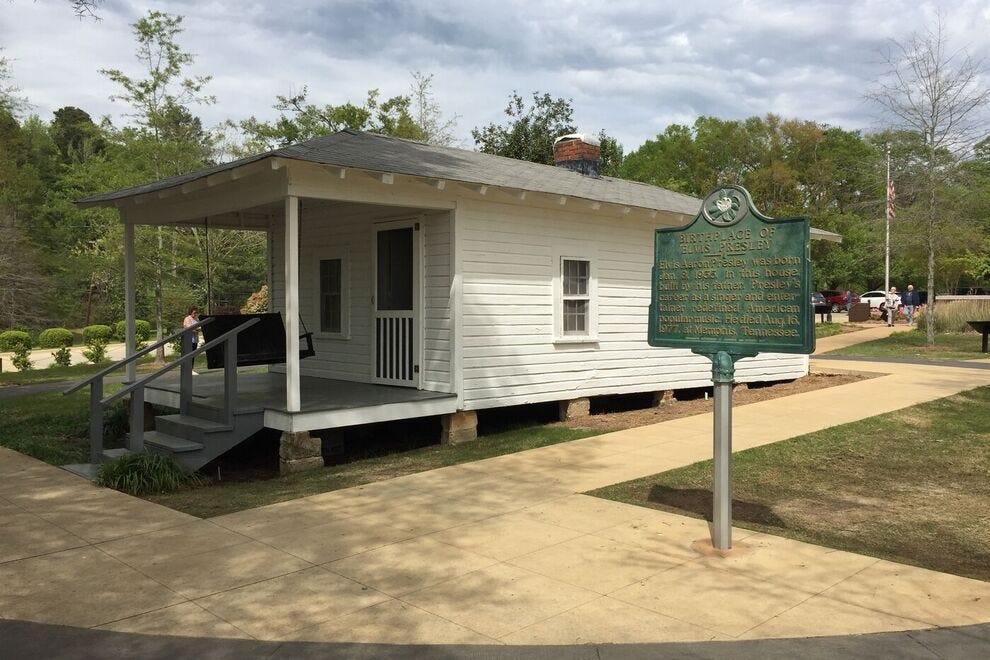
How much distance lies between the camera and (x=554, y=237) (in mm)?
11102

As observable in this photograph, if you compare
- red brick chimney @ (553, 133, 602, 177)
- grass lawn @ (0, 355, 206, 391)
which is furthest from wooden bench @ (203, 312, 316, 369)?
grass lawn @ (0, 355, 206, 391)

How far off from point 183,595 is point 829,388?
39.1 feet

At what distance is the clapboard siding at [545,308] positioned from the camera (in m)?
10.1

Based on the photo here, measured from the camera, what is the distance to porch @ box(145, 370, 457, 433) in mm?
8688

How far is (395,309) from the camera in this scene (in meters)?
10.9

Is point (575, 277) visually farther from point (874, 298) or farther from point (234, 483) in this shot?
point (874, 298)

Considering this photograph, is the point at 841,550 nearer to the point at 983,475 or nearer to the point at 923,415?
the point at 983,475

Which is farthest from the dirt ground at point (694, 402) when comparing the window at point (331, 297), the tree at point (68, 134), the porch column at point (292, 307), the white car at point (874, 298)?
the tree at point (68, 134)

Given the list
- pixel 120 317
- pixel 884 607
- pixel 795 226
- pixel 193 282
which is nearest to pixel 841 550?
pixel 884 607

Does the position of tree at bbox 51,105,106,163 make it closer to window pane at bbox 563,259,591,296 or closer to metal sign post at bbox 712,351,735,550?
window pane at bbox 563,259,591,296

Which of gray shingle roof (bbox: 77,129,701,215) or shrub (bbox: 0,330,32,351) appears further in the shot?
shrub (bbox: 0,330,32,351)

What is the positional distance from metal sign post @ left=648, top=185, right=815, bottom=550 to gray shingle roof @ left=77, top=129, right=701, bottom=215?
4.02 m

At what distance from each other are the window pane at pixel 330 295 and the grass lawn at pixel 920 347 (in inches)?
609

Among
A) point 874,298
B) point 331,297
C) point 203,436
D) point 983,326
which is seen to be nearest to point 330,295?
point 331,297
